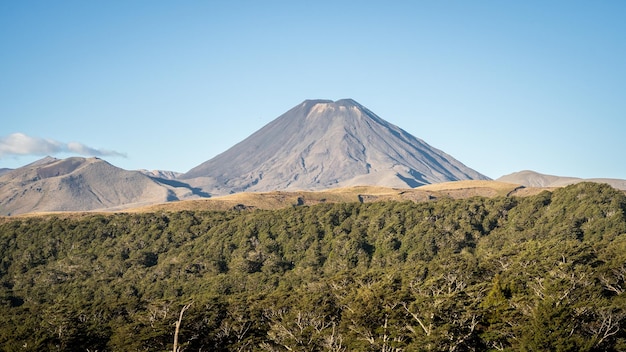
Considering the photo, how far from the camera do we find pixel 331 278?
319 ft

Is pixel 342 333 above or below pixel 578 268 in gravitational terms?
below

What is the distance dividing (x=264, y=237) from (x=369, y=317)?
82.5 meters

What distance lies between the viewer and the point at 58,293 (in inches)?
4828

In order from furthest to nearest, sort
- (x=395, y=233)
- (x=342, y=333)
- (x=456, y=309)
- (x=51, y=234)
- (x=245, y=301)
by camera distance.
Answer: (x=51, y=234), (x=395, y=233), (x=245, y=301), (x=342, y=333), (x=456, y=309)

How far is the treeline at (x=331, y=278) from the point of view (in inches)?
2514

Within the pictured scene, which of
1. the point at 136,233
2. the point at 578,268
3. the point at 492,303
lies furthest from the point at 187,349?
the point at 136,233

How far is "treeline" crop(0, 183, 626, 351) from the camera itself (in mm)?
63844

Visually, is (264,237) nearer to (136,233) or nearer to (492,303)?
(136,233)

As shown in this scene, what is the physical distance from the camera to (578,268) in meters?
80.2

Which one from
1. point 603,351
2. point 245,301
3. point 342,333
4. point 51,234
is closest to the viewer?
point 603,351

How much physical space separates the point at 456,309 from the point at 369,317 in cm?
900

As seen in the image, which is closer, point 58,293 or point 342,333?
point 342,333

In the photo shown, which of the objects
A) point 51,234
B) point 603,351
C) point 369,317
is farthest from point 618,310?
point 51,234

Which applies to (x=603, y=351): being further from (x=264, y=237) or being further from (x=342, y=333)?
(x=264, y=237)
